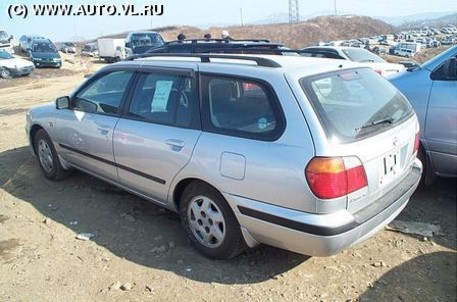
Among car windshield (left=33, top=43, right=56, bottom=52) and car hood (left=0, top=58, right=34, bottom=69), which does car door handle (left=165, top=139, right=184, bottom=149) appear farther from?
car windshield (left=33, top=43, right=56, bottom=52)

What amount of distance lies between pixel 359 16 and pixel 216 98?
99.1 meters

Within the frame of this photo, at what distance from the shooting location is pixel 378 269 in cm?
331

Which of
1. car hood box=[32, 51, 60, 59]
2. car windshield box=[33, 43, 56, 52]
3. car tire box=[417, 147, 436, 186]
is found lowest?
car tire box=[417, 147, 436, 186]

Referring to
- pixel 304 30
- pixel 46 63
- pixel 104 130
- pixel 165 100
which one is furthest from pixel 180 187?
pixel 304 30

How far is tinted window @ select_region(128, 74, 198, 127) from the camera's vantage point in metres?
3.42

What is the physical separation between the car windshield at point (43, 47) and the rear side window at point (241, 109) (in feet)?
78.6

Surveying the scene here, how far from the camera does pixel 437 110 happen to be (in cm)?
429

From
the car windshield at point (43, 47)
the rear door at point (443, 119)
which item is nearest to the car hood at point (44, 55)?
the car windshield at point (43, 47)

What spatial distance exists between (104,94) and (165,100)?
1006 mm

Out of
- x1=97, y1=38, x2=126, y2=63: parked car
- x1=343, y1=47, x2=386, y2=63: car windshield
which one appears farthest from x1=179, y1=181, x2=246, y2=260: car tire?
x1=97, y1=38, x2=126, y2=63: parked car

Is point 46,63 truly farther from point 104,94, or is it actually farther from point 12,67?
point 104,94

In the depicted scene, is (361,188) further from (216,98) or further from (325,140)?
(216,98)

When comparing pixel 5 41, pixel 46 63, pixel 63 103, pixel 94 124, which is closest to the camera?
pixel 94 124

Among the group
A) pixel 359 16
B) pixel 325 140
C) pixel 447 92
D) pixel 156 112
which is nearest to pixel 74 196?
pixel 156 112
